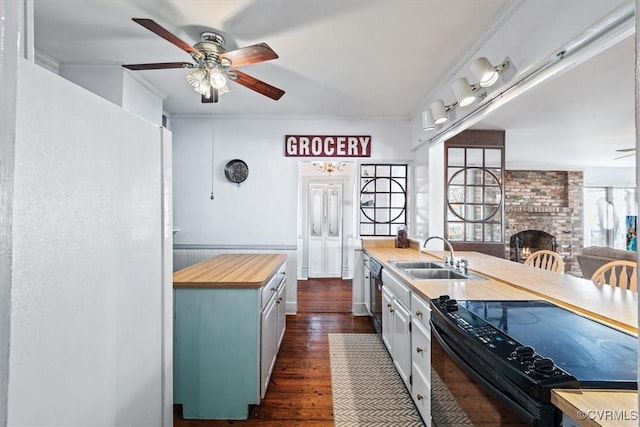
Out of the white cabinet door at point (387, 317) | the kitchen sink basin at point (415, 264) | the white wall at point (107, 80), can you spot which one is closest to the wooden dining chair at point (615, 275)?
the kitchen sink basin at point (415, 264)

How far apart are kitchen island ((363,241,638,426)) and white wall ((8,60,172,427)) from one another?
3.76 feet

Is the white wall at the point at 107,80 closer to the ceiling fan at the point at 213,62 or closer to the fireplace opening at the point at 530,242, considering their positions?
the ceiling fan at the point at 213,62

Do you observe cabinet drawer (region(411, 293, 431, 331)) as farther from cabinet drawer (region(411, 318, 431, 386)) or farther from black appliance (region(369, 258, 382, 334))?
black appliance (region(369, 258, 382, 334))

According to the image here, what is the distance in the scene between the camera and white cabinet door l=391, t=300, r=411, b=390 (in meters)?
2.03

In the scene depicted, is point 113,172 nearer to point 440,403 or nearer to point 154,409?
point 154,409

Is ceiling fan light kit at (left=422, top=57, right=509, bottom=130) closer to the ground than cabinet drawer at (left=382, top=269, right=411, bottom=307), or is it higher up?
higher up

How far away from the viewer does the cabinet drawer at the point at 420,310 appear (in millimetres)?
1657

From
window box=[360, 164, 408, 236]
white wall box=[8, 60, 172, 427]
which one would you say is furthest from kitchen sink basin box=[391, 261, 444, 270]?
white wall box=[8, 60, 172, 427]

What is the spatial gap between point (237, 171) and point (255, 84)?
181 centimetres

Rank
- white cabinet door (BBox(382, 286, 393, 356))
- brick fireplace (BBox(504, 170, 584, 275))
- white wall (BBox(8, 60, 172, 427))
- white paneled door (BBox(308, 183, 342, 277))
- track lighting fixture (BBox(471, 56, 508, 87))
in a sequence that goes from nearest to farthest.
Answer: white wall (BBox(8, 60, 172, 427)) → track lighting fixture (BBox(471, 56, 508, 87)) → white cabinet door (BBox(382, 286, 393, 356)) → white paneled door (BBox(308, 183, 342, 277)) → brick fireplace (BBox(504, 170, 584, 275))

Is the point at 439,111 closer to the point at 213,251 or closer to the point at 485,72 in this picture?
the point at 485,72

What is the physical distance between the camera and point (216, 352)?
189 cm

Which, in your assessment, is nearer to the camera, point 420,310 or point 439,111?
point 420,310

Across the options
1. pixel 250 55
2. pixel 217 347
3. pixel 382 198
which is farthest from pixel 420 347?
pixel 382 198
